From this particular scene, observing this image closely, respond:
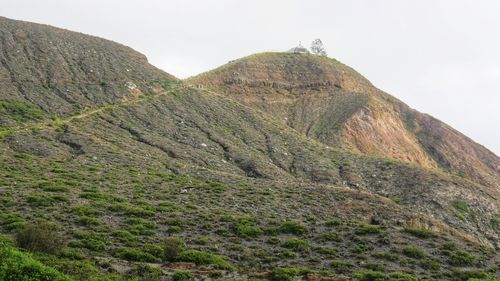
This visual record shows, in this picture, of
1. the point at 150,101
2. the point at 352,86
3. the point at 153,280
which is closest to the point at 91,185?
the point at 153,280

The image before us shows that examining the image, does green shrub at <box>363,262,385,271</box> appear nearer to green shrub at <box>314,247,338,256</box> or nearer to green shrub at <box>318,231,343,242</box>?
green shrub at <box>314,247,338,256</box>

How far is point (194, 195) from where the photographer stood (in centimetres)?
3772

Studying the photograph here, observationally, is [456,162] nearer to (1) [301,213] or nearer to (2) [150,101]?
(2) [150,101]

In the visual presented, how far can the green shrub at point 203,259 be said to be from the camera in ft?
76.3

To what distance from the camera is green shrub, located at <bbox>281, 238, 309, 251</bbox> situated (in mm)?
27597

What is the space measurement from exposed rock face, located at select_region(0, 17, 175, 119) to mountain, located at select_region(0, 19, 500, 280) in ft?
1.21

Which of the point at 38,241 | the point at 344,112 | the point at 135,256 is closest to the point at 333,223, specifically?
the point at 135,256

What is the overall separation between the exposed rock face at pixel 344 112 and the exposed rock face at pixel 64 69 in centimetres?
1514

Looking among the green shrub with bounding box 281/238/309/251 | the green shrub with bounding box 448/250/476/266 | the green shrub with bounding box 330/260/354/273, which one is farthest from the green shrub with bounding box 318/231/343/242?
the green shrub with bounding box 448/250/476/266

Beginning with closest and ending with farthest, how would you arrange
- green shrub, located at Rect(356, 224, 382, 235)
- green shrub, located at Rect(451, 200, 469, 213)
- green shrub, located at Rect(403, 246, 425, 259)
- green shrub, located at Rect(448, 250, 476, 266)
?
green shrub, located at Rect(448, 250, 476, 266)
green shrub, located at Rect(403, 246, 425, 259)
green shrub, located at Rect(356, 224, 382, 235)
green shrub, located at Rect(451, 200, 469, 213)

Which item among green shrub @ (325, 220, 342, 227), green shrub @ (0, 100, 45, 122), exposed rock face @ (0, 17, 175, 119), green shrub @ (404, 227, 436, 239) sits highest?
exposed rock face @ (0, 17, 175, 119)

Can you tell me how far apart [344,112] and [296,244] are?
65610mm

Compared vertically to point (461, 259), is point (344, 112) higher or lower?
higher

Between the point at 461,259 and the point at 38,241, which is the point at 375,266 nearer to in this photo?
the point at 461,259
